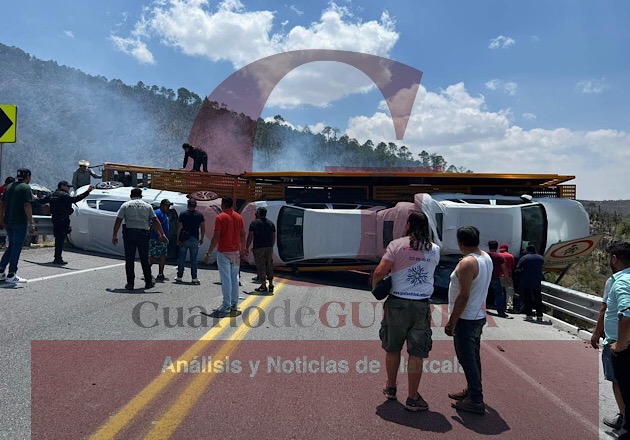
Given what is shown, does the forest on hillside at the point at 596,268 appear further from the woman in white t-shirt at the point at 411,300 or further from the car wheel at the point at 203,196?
the car wheel at the point at 203,196

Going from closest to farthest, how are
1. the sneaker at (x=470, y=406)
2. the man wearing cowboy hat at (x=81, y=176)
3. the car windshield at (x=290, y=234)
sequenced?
the sneaker at (x=470, y=406), the car windshield at (x=290, y=234), the man wearing cowboy hat at (x=81, y=176)

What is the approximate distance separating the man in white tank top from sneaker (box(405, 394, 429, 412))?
A: 0.30m

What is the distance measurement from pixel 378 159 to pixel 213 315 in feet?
117

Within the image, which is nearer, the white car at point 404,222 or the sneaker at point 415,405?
the sneaker at point 415,405

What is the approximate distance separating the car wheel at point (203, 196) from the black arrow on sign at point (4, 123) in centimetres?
437

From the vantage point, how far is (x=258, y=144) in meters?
36.6

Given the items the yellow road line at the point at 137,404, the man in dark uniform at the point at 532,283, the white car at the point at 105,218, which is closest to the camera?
the yellow road line at the point at 137,404

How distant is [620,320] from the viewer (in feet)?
11.8

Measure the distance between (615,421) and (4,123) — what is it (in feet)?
39.2

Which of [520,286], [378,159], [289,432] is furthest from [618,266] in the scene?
[378,159]

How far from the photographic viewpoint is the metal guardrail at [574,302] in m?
7.85

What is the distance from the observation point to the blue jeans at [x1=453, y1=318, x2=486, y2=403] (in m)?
4.04

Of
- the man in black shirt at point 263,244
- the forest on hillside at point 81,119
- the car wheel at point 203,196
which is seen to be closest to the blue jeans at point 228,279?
the man in black shirt at point 263,244

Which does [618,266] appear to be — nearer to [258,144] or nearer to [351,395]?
[351,395]
